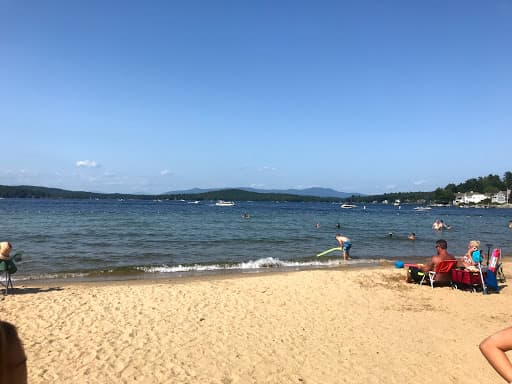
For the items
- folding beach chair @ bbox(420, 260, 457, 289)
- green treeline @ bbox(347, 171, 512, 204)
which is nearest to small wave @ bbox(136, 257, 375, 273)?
folding beach chair @ bbox(420, 260, 457, 289)

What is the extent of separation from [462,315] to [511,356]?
230 cm

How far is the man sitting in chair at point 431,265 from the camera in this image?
10.7m

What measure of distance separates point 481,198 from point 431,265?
15154cm

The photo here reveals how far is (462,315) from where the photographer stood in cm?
801

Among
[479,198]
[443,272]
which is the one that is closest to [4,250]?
[443,272]

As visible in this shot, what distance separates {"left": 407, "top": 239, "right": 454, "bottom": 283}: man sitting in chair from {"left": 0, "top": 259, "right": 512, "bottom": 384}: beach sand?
0.64 metres

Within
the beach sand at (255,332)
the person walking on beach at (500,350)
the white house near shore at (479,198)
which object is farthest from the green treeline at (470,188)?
the person walking on beach at (500,350)

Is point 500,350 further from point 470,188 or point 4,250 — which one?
point 470,188

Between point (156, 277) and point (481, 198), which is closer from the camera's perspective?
point (156, 277)

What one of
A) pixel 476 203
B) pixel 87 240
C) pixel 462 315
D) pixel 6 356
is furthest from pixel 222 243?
pixel 476 203

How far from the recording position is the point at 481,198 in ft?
457

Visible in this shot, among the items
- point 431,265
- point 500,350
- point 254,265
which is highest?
point 500,350

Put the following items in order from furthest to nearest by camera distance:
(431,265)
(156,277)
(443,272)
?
1. (156,277)
2. (431,265)
3. (443,272)

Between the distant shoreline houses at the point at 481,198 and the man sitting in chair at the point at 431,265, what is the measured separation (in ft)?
480
